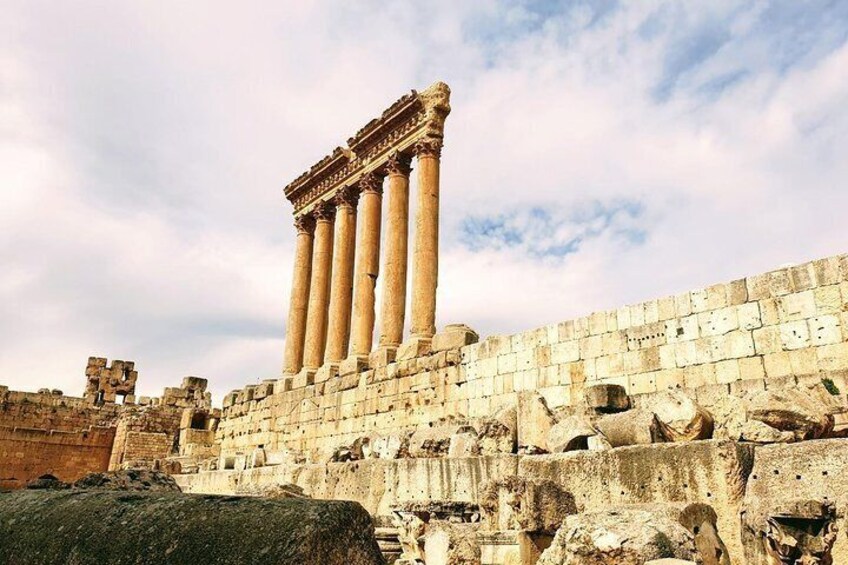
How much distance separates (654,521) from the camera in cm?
384

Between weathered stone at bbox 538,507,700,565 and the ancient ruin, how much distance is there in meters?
0.01

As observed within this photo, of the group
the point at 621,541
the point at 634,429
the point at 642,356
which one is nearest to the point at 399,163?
the point at 642,356

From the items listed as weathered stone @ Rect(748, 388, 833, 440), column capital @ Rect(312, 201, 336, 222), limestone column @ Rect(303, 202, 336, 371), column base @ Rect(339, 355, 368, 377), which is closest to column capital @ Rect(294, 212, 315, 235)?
Result: limestone column @ Rect(303, 202, 336, 371)

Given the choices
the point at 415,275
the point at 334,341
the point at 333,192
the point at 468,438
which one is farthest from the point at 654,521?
the point at 333,192

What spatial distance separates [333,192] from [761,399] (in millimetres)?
16917

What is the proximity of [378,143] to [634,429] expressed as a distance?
13.9m

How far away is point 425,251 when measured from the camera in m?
16.2

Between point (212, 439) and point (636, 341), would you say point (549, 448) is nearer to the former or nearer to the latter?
point (636, 341)

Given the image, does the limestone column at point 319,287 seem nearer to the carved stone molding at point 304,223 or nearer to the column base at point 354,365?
the carved stone molding at point 304,223

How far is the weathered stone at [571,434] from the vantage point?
279 inches

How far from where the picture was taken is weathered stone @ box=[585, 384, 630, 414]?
824 centimetres

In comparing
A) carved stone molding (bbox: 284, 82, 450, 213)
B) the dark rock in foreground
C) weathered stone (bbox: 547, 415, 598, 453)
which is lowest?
the dark rock in foreground

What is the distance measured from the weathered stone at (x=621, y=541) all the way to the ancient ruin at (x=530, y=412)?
12 millimetres

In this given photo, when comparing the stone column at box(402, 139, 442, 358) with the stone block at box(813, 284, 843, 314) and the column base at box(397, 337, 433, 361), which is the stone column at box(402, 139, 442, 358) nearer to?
the column base at box(397, 337, 433, 361)
